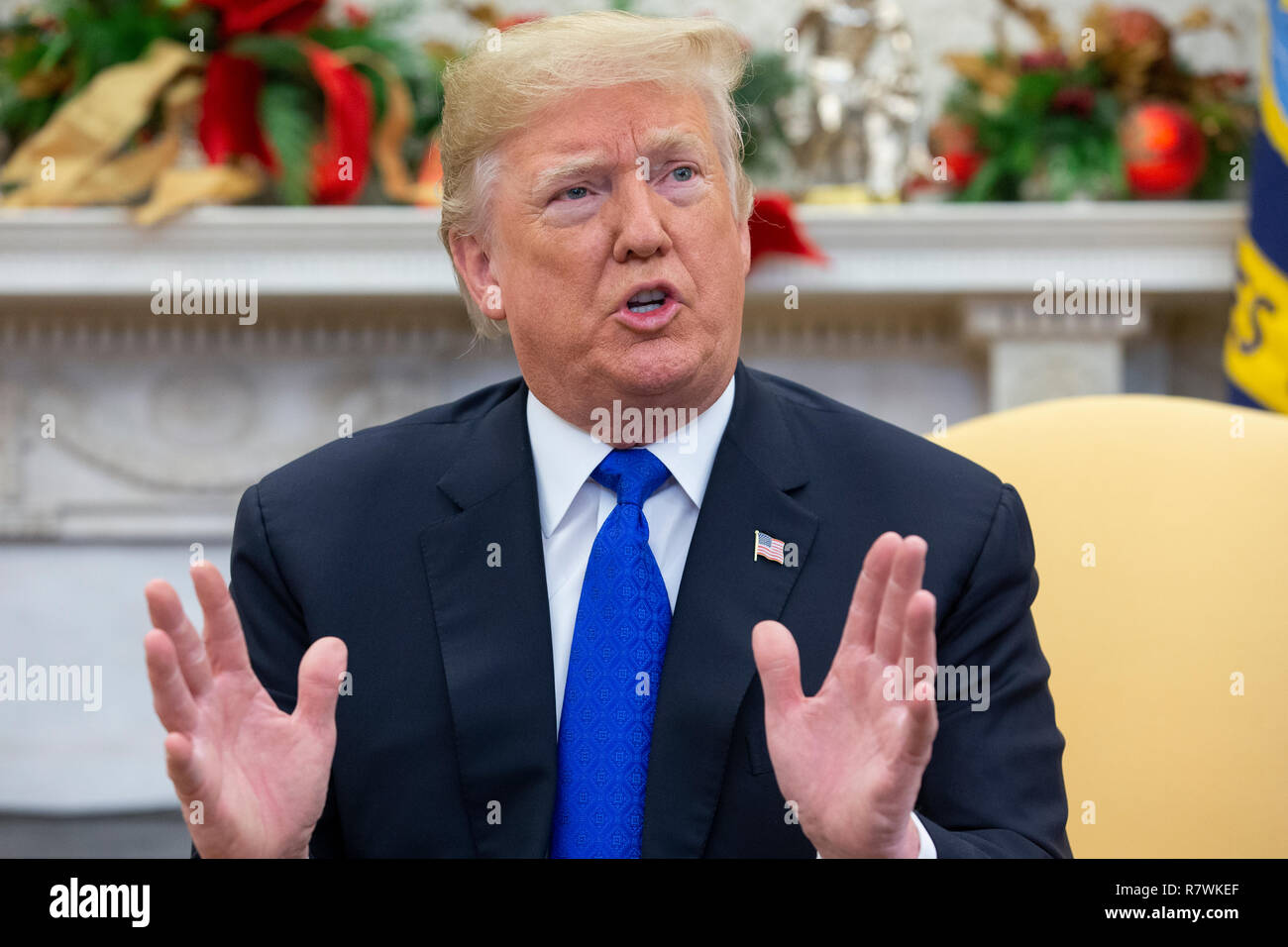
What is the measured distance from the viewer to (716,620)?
103 cm

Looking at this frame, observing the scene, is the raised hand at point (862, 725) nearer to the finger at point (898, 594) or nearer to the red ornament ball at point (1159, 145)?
the finger at point (898, 594)

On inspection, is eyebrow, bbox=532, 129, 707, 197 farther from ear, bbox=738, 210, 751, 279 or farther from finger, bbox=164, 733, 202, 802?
finger, bbox=164, 733, 202, 802

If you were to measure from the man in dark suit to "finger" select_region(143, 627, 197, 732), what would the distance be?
19 centimetres

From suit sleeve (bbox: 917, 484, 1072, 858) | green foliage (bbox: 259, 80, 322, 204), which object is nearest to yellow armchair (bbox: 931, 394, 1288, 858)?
suit sleeve (bbox: 917, 484, 1072, 858)

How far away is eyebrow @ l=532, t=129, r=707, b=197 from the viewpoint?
1086 millimetres

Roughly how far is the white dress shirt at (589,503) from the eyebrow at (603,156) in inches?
8.1

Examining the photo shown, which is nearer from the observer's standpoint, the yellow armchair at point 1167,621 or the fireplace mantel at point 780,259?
the yellow armchair at point 1167,621

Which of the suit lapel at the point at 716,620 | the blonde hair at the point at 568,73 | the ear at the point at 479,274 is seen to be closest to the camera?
the suit lapel at the point at 716,620

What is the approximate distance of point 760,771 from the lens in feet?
3.31

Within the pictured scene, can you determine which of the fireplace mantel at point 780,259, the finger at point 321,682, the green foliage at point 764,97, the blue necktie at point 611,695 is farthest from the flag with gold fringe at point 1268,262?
the finger at point 321,682

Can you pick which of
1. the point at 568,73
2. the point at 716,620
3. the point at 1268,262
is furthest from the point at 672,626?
the point at 1268,262

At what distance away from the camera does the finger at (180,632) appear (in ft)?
2.46

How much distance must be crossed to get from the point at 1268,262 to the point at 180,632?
2.27m

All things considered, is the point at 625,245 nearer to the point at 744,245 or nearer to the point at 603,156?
the point at 603,156
